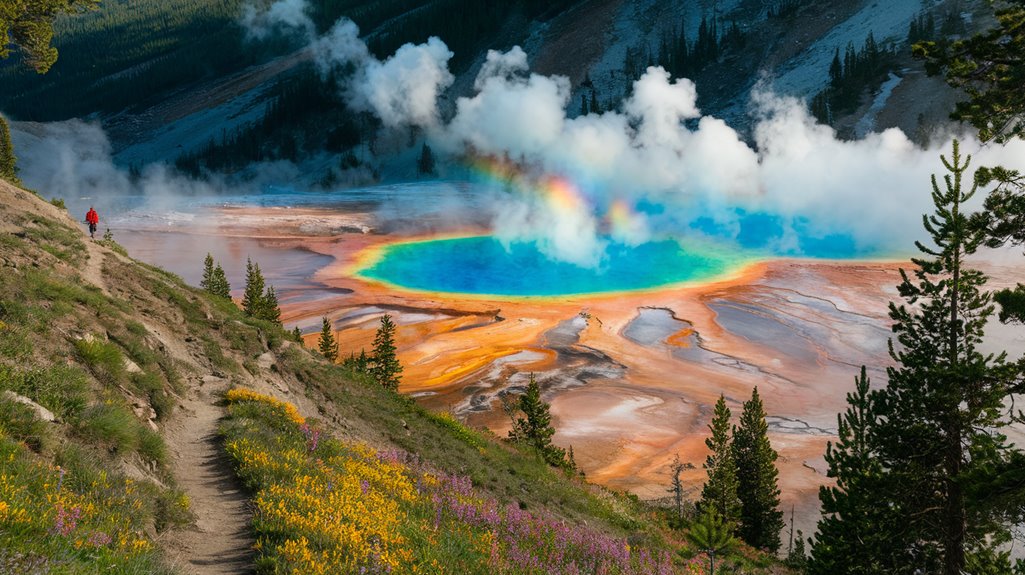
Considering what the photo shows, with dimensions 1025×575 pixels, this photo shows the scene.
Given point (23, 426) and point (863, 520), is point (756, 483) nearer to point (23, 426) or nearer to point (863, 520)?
point (863, 520)

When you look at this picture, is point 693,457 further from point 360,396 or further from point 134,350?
point 134,350

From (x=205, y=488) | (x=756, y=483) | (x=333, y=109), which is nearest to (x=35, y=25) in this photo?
(x=205, y=488)

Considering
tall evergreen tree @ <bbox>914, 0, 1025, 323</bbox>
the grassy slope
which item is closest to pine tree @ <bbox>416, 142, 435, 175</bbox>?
the grassy slope

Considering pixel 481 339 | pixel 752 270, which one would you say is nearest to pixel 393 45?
pixel 752 270

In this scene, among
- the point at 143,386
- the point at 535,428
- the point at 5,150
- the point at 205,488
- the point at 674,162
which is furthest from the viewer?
the point at 674,162

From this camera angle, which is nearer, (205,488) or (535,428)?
(205,488)

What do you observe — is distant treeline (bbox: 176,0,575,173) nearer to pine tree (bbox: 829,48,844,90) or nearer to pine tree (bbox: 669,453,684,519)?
pine tree (bbox: 829,48,844,90)
